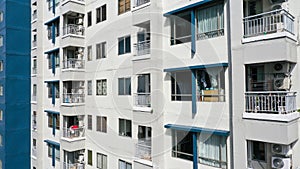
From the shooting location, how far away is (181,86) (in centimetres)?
923

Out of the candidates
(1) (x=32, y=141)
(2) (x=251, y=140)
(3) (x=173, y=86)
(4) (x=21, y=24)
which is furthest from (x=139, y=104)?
(4) (x=21, y=24)

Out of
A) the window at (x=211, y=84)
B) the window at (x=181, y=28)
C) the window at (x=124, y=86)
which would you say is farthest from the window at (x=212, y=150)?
the window at (x=124, y=86)

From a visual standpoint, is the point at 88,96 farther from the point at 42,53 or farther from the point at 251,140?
the point at 251,140

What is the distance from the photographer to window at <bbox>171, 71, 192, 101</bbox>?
9.01 meters

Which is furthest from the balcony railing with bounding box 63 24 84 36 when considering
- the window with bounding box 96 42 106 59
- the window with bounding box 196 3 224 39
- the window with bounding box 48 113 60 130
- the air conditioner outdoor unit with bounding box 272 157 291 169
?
the air conditioner outdoor unit with bounding box 272 157 291 169

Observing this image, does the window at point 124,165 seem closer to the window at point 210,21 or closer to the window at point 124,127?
the window at point 124,127

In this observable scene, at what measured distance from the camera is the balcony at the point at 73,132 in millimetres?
13547

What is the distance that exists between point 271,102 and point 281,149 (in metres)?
1.37

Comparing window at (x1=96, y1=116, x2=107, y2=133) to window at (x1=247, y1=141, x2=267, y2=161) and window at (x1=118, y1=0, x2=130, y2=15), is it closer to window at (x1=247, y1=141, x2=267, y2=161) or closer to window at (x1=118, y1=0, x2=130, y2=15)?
window at (x1=118, y1=0, x2=130, y2=15)

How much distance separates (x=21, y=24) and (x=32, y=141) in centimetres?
921

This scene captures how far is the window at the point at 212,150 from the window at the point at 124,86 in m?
4.53

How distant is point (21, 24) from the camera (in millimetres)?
18172

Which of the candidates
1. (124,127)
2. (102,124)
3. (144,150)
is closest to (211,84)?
(144,150)

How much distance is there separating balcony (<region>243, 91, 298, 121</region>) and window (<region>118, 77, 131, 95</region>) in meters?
5.87
